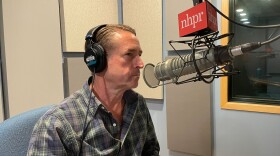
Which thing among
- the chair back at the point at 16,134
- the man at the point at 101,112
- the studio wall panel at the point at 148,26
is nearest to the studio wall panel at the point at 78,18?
the studio wall panel at the point at 148,26

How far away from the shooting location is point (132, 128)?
0.99 meters

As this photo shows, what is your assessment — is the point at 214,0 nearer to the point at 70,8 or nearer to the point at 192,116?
the point at 192,116

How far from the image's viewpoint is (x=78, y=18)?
1.63 m

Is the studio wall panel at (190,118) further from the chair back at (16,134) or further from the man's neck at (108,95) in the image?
the chair back at (16,134)

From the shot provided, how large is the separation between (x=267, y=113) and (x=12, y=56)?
161cm

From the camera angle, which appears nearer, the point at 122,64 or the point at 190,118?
the point at 122,64

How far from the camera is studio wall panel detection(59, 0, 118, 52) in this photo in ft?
5.06

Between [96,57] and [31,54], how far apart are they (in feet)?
2.92

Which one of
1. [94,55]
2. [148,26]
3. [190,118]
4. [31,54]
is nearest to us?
[94,55]

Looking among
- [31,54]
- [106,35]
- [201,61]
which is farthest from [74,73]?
[201,61]

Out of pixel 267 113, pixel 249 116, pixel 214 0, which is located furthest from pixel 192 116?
pixel 214 0

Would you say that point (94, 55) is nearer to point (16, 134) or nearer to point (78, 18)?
point (16, 134)

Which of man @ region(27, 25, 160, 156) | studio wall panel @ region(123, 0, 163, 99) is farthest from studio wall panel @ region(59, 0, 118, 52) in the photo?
man @ region(27, 25, 160, 156)

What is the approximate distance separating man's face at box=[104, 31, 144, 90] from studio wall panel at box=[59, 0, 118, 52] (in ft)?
2.51
